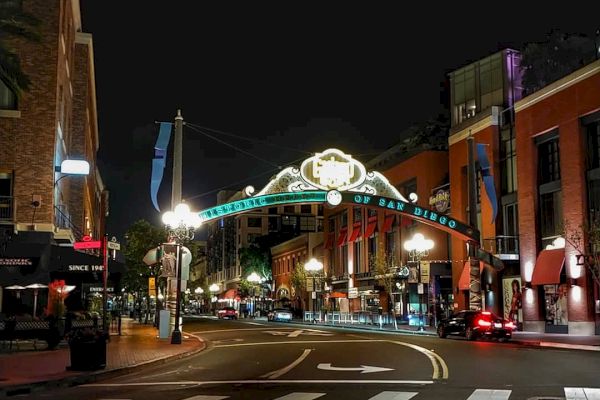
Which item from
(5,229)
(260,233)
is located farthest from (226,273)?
(5,229)

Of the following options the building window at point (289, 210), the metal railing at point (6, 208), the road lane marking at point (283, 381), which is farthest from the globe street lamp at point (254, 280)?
the road lane marking at point (283, 381)

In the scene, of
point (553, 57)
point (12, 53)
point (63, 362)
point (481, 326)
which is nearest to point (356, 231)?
point (553, 57)

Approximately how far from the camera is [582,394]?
506 inches

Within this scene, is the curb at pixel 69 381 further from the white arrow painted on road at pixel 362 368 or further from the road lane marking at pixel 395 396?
the road lane marking at pixel 395 396

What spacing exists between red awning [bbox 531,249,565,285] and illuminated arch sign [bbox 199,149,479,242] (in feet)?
26.4

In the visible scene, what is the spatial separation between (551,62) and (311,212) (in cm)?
7879

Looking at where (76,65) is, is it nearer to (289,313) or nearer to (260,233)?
(289,313)

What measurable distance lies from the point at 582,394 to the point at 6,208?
78.2ft

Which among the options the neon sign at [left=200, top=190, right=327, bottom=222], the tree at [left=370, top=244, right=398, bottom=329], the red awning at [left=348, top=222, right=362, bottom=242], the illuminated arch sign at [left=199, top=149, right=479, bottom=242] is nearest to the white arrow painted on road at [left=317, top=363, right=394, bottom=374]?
the neon sign at [left=200, top=190, right=327, bottom=222]

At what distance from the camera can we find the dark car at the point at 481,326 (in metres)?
31.7

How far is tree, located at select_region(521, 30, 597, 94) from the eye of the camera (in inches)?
1817

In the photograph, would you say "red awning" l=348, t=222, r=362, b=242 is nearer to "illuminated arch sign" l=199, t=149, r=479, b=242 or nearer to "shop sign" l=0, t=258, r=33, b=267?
"illuminated arch sign" l=199, t=149, r=479, b=242

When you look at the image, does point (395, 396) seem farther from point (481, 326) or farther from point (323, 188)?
point (323, 188)

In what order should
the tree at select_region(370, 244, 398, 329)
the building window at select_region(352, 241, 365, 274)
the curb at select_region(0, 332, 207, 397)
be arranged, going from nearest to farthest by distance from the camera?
the curb at select_region(0, 332, 207, 397), the tree at select_region(370, 244, 398, 329), the building window at select_region(352, 241, 365, 274)
